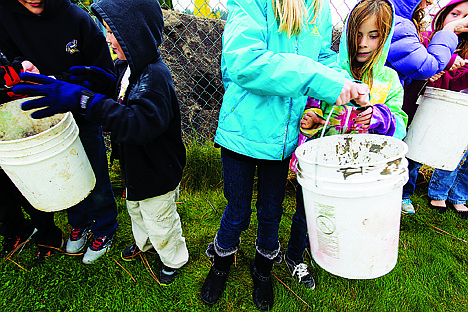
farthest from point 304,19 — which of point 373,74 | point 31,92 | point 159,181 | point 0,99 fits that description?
point 0,99

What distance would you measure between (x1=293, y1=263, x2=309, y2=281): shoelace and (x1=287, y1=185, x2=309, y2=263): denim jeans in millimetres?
38

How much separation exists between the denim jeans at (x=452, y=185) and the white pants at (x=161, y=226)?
238cm

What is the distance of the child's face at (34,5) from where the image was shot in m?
1.55

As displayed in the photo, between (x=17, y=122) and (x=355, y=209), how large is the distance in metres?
1.93

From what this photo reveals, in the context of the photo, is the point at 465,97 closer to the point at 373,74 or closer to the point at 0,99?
the point at 373,74

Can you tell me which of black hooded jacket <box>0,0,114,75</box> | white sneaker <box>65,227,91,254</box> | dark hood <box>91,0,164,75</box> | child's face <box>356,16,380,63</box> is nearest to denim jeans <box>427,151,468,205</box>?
child's face <box>356,16,380,63</box>

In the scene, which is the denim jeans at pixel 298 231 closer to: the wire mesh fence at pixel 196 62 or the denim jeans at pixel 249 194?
the denim jeans at pixel 249 194

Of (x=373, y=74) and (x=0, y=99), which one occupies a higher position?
(x=373, y=74)

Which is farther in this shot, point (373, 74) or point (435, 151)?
point (435, 151)

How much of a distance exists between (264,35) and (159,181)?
2.95 feet

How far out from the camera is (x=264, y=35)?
3.75 feet

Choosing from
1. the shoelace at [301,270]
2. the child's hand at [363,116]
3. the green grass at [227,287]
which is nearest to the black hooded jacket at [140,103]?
the green grass at [227,287]

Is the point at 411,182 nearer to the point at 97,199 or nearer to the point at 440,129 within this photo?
the point at 440,129

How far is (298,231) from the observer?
1.76 meters
